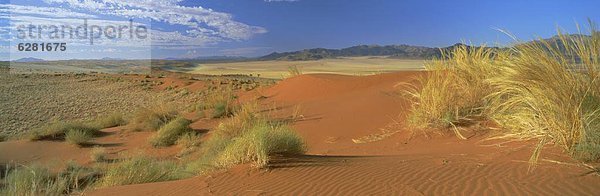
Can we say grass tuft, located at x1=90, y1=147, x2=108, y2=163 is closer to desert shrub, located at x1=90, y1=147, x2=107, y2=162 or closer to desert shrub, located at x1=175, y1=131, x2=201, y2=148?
desert shrub, located at x1=90, y1=147, x2=107, y2=162

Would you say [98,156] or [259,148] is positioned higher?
[259,148]

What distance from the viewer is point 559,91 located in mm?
6051

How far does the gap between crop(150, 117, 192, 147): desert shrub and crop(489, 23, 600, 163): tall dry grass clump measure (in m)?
9.76

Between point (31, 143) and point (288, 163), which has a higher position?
point (288, 163)

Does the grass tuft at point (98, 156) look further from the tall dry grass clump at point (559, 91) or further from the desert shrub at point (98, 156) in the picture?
the tall dry grass clump at point (559, 91)

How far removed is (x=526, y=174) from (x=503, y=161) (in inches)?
26.9

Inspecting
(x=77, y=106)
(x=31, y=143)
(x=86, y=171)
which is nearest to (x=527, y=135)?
(x=86, y=171)

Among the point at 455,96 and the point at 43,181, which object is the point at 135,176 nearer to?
the point at 43,181

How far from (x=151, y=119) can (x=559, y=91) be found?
1413 cm

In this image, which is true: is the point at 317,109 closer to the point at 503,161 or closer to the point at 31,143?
the point at 31,143

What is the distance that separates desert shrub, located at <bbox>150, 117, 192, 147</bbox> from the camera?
14.0 meters

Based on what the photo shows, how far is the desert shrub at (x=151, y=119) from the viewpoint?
17.0 metres

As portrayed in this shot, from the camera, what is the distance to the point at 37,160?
12750 millimetres

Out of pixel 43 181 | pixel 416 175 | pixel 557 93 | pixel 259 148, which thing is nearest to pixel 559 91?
pixel 557 93
